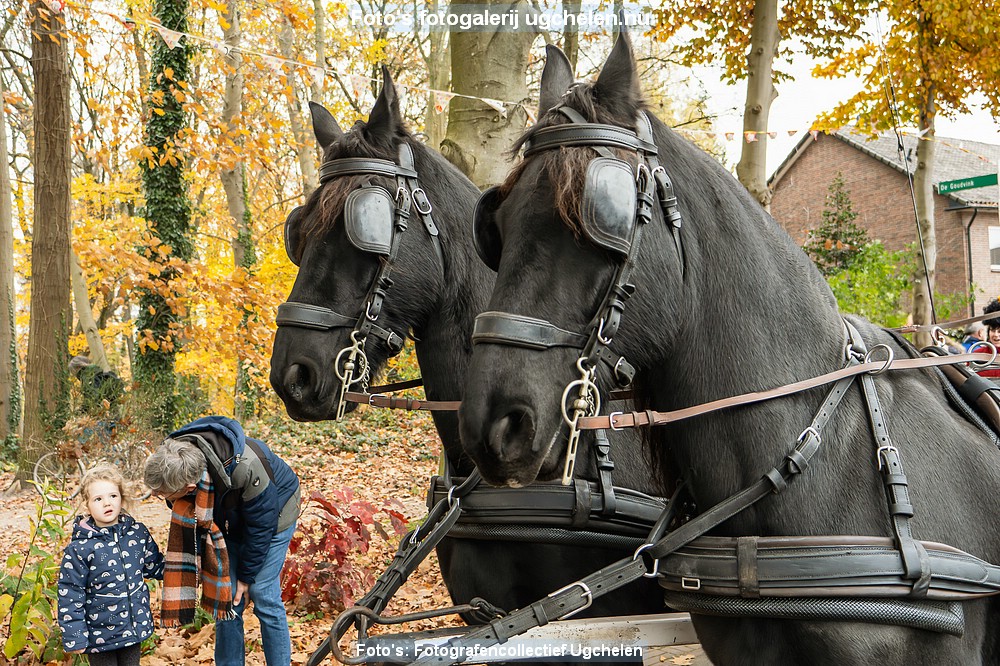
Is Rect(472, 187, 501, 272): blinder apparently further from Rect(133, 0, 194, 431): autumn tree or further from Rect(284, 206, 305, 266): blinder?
Rect(133, 0, 194, 431): autumn tree

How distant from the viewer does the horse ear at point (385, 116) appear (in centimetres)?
280

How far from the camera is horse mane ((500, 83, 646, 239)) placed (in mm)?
1558

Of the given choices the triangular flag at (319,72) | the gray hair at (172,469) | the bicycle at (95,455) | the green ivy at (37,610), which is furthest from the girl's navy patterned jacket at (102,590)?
the bicycle at (95,455)

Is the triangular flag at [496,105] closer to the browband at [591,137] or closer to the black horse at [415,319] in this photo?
the black horse at [415,319]

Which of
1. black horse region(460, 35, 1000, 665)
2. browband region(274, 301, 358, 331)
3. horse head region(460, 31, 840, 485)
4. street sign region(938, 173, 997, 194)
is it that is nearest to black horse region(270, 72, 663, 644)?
browband region(274, 301, 358, 331)

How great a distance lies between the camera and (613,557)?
8.21 feet

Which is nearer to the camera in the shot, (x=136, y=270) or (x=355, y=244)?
(x=355, y=244)

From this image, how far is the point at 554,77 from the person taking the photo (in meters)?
1.98

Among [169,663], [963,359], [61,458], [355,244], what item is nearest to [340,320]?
[355,244]

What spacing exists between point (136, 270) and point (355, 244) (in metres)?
8.15

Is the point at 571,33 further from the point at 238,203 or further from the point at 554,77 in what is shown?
the point at 554,77

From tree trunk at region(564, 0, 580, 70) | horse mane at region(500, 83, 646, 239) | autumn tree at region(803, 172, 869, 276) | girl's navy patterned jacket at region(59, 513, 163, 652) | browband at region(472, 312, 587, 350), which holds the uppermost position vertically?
tree trunk at region(564, 0, 580, 70)

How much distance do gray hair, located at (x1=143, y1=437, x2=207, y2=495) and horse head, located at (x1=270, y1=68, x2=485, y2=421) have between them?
0.95m

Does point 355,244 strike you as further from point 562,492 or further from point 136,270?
point 136,270
